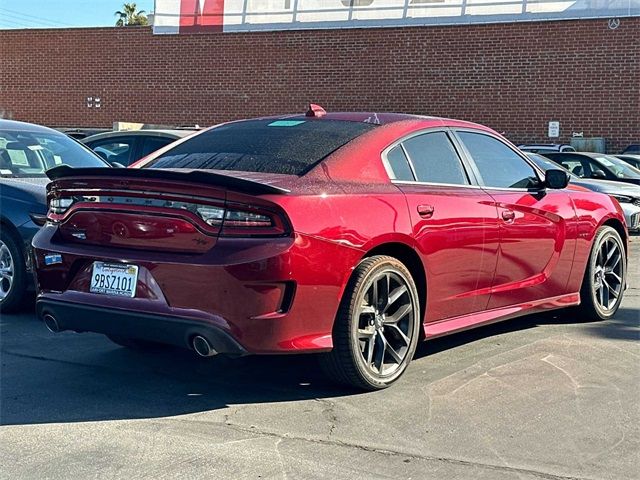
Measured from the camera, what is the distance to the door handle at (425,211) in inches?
203

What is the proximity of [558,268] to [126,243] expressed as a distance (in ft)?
11.1

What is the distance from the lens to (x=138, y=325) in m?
4.50

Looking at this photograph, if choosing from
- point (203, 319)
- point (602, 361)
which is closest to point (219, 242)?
point (203, 319)

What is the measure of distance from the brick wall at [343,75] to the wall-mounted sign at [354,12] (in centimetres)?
27

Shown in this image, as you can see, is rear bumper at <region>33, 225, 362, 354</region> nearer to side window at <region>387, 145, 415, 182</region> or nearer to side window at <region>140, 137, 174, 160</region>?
side window at <region>387, 145, 415, 182</region>

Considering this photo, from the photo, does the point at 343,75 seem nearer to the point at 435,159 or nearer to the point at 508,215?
the point at 508,215

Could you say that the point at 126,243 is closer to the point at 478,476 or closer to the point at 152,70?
the point at 478,476

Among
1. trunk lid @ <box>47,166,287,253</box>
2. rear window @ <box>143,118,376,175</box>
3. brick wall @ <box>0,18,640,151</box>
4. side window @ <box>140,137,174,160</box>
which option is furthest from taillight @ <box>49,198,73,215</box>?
brick wall @ <box>0,18,640,151</box>

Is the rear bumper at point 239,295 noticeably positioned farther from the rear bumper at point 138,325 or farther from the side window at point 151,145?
the side window at point 151,145

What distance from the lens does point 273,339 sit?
14.4 ft

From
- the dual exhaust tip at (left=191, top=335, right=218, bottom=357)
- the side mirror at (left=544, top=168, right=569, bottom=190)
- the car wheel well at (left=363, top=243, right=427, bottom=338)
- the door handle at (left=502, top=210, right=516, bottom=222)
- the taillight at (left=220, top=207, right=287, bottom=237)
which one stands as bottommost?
the dual exhaust tip at (left=191, top=335, right=218, bottom=357)

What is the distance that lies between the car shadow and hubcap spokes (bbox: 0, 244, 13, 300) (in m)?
0.68

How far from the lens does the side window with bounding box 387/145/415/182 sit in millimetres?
5262

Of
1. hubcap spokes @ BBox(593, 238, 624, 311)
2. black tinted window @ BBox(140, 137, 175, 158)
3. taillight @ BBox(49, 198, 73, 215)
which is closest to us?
taillight @ BBox(49, 198, 73, 215)
